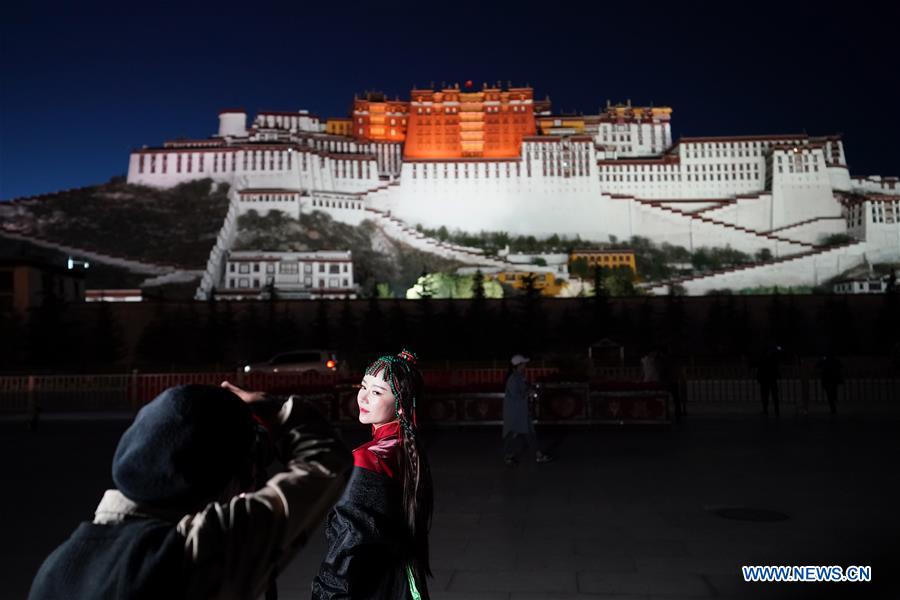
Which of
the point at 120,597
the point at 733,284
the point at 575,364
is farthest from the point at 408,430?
the point at 733,284

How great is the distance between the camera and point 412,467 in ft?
10.6

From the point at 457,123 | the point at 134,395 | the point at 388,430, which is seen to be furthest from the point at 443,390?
the point at 457,123

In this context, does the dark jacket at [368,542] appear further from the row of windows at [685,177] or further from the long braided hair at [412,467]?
the row of windows at [685,177]

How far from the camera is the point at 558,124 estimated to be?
313ft

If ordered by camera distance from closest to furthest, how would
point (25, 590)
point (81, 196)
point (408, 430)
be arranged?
point (408, 430) < point (25, 590) < point (81, 196)

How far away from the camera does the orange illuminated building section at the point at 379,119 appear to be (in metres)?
93.6

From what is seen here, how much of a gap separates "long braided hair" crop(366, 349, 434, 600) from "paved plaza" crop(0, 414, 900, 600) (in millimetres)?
1867

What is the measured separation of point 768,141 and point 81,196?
77037 millimetres

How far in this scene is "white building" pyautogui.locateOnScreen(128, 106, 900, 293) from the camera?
7750 cm

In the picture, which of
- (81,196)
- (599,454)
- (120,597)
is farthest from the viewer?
(81,196)

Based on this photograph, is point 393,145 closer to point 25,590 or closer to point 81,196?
point 81,196

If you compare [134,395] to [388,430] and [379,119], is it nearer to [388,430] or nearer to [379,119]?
[388,430]

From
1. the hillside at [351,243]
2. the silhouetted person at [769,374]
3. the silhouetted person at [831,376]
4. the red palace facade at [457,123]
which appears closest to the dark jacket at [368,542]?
the silhouetted person at [769,374]

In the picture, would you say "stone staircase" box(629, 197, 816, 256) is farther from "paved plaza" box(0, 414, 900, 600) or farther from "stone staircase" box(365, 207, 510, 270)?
"paved plaza" box(0, 414, 900, 600)
